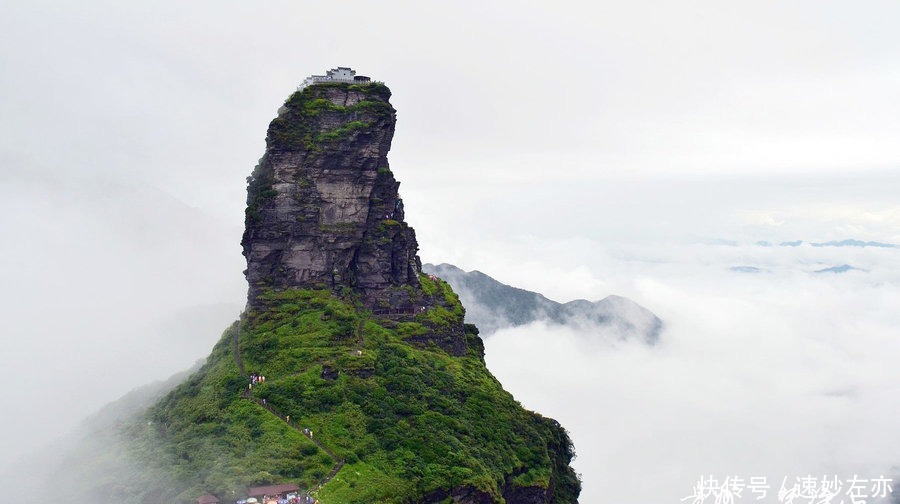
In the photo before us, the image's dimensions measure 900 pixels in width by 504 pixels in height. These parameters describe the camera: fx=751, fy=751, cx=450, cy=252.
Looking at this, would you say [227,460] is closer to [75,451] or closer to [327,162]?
[75,451]

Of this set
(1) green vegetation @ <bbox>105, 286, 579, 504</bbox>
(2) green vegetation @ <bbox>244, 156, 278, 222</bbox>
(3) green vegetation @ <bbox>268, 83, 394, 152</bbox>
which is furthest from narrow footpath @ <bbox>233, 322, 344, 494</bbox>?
(3) green vegetation @ <bbox>268, 83, 394, 152</bbox>

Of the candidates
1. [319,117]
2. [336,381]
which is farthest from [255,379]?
[319,117]

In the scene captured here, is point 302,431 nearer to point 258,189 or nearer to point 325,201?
point 325,201

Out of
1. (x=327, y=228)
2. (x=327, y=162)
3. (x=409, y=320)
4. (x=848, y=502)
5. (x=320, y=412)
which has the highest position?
(x=327, y=162)

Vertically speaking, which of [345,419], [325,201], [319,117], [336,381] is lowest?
[345,419]

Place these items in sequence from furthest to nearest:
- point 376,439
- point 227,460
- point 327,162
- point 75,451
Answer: point 327,162 → point 75,451 → point 376,439 → point 227,460

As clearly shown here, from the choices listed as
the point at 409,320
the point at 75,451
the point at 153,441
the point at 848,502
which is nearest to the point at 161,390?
Result: the point at 75,451
